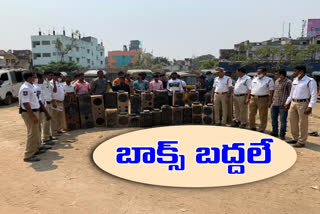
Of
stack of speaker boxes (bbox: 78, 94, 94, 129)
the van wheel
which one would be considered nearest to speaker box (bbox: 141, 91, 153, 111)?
stack of speaker boxes (bbox: 78, 94, 94, 129)

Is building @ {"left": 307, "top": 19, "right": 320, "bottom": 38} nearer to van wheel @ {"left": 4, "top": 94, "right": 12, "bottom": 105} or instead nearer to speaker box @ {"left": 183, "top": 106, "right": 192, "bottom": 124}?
speaker box @ {"left": 183, "top": 106, "right": 192, "bottom": 124}

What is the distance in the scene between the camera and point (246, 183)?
3854 millimetres

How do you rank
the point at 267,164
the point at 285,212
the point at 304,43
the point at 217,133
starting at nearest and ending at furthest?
the point at 285,212 < the point at 267,164 < the point at 217,133 < the point at 304,43

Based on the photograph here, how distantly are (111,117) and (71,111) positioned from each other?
1.21 meters

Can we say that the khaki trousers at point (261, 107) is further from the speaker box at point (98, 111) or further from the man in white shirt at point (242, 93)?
the speaker box at point (98, 111)

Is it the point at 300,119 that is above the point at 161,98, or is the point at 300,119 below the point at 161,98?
below

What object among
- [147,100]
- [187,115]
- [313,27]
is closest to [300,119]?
[187,115]

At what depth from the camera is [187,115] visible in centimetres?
829

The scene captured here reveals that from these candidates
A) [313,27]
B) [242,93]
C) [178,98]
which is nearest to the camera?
[242,93]

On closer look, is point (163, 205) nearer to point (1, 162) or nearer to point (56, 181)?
point (56, 181)

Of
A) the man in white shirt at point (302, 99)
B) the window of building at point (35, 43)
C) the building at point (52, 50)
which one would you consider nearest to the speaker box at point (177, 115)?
the man in white shirt at point (302, 99)

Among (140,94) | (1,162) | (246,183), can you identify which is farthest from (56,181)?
(140,94)

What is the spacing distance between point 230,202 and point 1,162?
4499 mm

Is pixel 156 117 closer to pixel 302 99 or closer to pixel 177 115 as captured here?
pixel 177 115
